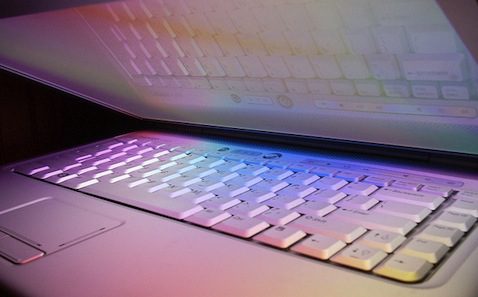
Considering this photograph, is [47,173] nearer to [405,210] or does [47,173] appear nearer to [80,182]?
[80,182]

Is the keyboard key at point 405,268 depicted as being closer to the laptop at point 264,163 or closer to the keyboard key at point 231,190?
the laptop at point 264,163

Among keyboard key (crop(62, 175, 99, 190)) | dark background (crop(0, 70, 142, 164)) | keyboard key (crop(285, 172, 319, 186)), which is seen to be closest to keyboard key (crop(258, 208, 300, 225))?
keyboard key (crop(285, 172, 319, 186))

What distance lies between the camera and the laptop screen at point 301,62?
512 mm

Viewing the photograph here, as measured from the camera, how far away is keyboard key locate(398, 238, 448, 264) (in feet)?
1.38

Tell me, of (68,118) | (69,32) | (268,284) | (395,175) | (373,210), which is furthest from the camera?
(68,118)

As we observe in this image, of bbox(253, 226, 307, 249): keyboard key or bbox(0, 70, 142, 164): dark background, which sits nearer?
bbox(253, 226, 307, 249): keyboard key

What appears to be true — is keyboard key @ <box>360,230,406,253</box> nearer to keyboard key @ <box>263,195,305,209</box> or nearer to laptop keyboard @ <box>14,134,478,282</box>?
A: laptop keyboard @ <box>14,134,478,282</box>

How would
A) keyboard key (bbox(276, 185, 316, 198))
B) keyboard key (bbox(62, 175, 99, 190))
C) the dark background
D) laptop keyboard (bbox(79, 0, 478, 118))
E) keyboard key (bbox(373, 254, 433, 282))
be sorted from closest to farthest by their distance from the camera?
keyboard key (bbox(373, 254, 433, 282))
laptop keyboard (bbox(79, 0, 478, 118))
keyboard key (bbox(276, 185, 316, 198))
keyboard key (bbox(62, 175, 99, 190))
the dark background

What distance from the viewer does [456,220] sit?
1.60ft

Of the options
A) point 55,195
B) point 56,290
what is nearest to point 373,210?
point 56,290

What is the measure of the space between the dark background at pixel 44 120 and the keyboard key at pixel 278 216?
618 mm

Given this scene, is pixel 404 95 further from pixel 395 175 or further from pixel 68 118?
pixel 68 118

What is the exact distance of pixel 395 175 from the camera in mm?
648

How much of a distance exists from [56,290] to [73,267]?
4 cm
